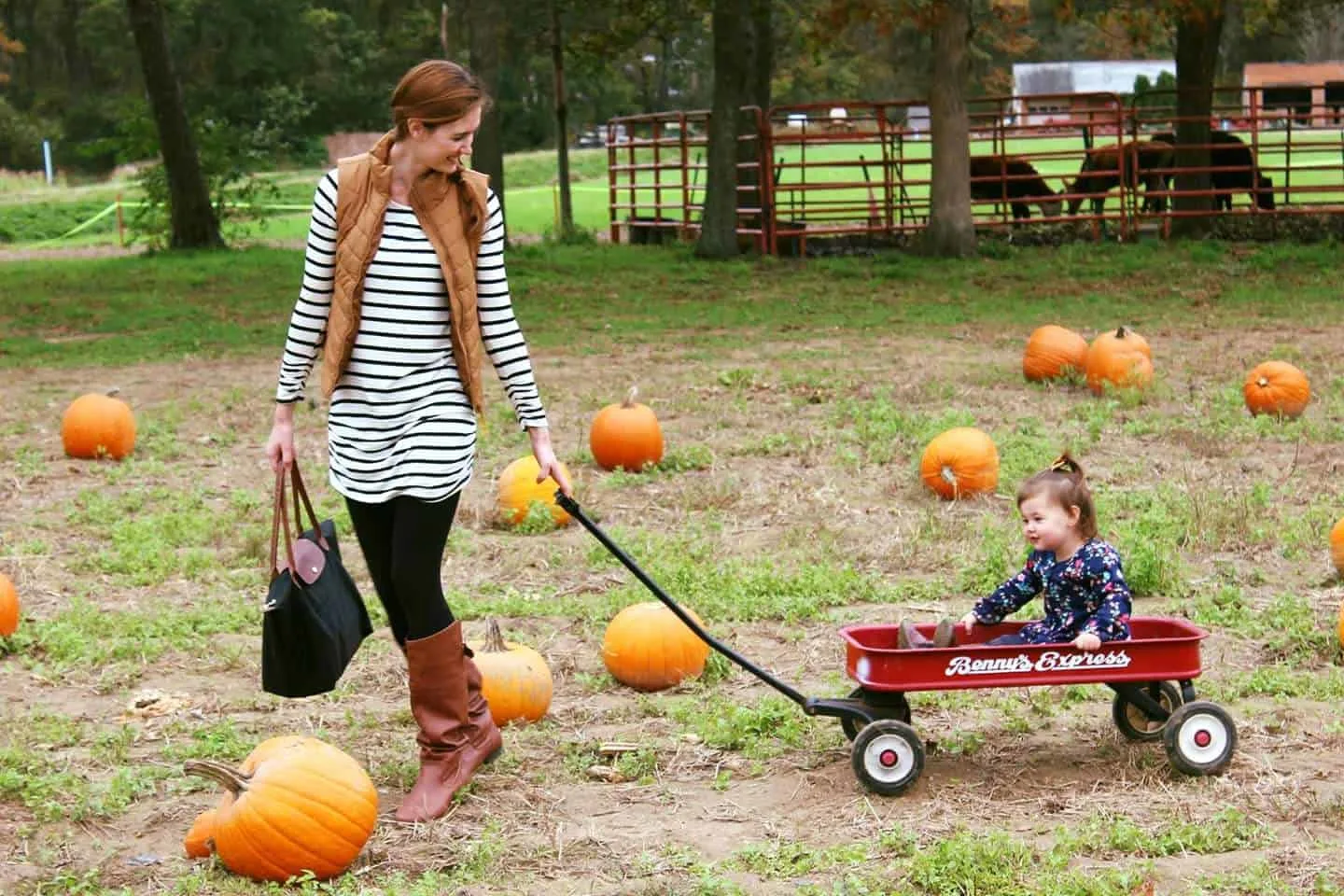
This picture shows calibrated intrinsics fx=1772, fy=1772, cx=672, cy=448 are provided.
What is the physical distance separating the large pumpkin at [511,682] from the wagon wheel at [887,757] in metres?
1.23

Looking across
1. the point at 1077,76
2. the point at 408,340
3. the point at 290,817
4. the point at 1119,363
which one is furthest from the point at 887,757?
the point at 1077,76

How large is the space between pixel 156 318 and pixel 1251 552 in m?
13.1

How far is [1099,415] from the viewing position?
10.6m

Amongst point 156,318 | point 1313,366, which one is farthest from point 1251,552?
point 156,318

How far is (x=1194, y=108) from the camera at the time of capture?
23.8 meters

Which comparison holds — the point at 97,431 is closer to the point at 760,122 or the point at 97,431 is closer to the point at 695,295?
the point at 695,295

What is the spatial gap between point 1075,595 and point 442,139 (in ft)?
7.30

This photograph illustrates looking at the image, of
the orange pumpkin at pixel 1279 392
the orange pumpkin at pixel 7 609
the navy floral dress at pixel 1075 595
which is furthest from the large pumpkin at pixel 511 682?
the orange pumpkin at pixel 1279 392

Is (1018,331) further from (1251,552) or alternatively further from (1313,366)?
(1251,552)

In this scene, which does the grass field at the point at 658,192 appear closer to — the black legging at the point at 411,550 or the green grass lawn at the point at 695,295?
the green grass lawn at the point at 695,295

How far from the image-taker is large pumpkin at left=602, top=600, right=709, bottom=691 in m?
6.12

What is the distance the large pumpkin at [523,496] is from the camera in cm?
852

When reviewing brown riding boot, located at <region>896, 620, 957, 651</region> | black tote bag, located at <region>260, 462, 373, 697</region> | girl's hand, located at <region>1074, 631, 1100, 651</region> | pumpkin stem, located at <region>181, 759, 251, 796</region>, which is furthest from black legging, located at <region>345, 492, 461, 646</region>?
girl's hand, located at <region>1074, 631, 1100, 651</region>

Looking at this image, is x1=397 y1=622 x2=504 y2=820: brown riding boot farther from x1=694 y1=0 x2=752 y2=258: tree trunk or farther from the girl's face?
x1=694 y1=0 x2=752 y2=258: tree trunk
